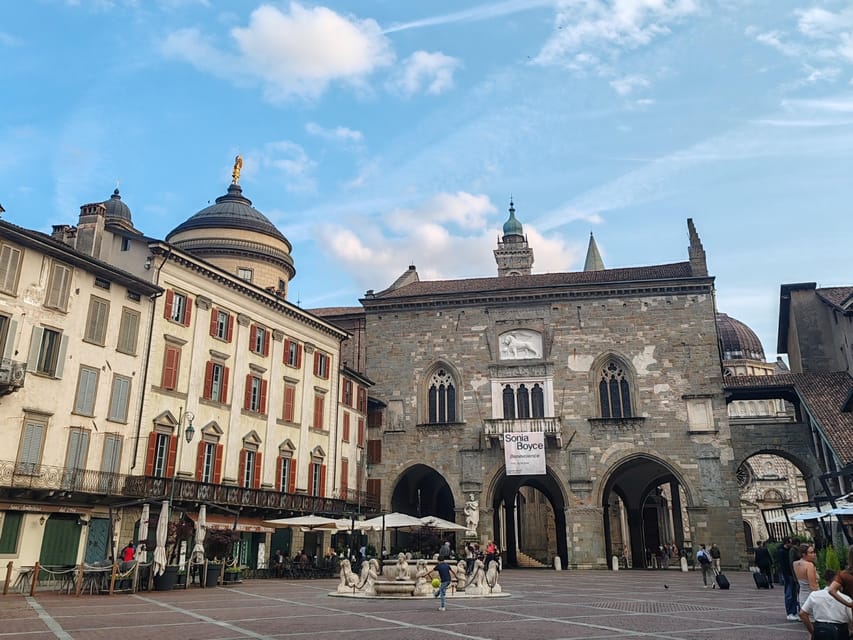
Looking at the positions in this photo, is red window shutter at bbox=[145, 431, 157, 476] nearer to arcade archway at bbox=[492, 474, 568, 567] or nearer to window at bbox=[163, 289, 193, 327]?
window at bbox=[163, 289, 193, 327]

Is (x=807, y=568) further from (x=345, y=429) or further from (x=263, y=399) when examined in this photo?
(x=345, y=429)

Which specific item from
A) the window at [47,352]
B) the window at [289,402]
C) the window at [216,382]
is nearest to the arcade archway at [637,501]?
the window at [289,402]

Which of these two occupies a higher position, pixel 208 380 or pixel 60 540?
pixel 208 380

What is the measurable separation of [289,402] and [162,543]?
11.9m

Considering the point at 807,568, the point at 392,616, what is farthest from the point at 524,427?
the point at 807,568

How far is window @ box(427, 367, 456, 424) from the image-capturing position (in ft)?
130

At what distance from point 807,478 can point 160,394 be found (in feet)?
99.6

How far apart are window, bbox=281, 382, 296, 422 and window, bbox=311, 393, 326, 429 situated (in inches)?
66.0

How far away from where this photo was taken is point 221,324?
2947 cm

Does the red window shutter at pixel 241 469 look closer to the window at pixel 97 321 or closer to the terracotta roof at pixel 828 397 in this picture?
the window at pixel 97 321

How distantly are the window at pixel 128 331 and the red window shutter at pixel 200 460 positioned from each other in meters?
4.46

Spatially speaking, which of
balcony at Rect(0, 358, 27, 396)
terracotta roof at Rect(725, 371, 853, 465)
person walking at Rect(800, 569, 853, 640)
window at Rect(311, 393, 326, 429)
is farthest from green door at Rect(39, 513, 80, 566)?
terracotta roof at Rect(725, 371, 853, 465)

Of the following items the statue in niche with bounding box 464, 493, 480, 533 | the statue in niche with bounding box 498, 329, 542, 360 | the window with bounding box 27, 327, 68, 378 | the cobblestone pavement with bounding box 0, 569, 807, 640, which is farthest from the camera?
the statue in niche with bounding box 498, 329, 542, 360

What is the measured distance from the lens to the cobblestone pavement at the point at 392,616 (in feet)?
37.7
